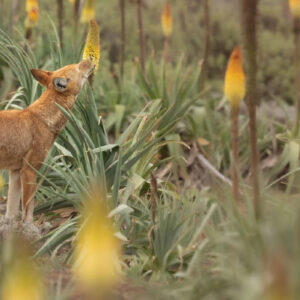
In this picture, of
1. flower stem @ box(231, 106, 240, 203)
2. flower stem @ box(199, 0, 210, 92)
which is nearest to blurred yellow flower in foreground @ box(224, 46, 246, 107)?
flower stem @ box(231, 106, 240, 203)

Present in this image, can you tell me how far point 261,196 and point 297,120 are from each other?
3.60 m

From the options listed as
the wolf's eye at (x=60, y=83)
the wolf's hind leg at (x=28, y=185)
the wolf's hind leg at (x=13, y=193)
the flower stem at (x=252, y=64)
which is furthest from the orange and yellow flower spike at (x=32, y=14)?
the flower stem at (x=252, y=64)

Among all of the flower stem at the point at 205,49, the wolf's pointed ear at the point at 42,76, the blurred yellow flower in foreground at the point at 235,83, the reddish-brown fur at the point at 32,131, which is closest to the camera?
the blurred yellow flower in foreground at the point at 235,83

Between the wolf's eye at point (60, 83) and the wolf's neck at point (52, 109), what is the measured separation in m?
0.07

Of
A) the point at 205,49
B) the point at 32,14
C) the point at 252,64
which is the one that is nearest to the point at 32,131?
the point at 252,64

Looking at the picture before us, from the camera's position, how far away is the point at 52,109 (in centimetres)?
477

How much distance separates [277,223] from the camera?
110 inches

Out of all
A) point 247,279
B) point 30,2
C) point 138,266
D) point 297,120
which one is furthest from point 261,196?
point 30,2

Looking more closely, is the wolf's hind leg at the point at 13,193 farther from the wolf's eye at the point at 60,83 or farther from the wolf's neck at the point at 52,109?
the wolf's eye at the point at 60,83

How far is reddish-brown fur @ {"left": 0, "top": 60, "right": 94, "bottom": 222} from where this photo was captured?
4.58 metres

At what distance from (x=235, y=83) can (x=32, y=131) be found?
4.68ft

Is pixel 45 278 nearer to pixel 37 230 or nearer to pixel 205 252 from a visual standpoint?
pixel 205 252

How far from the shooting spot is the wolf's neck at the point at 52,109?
4.74 metres

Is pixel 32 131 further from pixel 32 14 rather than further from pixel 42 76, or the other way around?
pixel 32 14
